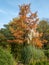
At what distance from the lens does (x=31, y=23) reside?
1152 inches

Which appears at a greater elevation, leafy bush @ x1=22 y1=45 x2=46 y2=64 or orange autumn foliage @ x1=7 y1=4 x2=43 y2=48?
orange autumn foliage @ x1=7 y1=4 x2=43 y2=48

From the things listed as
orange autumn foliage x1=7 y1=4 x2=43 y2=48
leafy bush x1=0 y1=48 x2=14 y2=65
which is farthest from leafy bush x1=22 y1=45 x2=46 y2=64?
orange autumn foliage x1=7 y1=4 x2=43 y2=48

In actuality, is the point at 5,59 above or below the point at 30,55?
below

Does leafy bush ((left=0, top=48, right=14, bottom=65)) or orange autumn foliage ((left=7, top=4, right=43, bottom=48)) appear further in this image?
orange autumn foliage ((left=7, top=4, right=43, bottom=48))

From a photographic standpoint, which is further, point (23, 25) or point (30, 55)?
point (23, 25)

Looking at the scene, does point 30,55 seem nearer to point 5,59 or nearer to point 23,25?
point 5,59

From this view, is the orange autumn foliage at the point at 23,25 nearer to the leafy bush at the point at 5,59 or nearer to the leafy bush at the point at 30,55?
the leafy bush at the point at 30,55

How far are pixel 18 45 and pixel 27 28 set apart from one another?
3369 millimetres

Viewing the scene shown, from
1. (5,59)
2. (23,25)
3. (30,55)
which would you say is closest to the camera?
(5,59)

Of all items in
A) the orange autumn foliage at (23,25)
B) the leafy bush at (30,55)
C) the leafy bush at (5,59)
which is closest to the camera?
the leafy bush at (5,59)

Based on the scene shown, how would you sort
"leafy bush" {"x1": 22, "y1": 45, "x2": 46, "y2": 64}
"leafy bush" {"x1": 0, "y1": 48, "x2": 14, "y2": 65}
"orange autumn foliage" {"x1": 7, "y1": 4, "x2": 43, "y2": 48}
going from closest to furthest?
"leafy bush" {"x1": 0, "y1": 48, "x2": 14, "y2": 65}
"leafy bush" {"x1": 22, "y1": 45, "x2": 46, "y2": 64}
"orange autumn foliage" {"x1": 7, "y1": 4, "x2": 43, "y2": 48}

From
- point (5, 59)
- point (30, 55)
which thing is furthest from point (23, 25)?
point (5, 59)

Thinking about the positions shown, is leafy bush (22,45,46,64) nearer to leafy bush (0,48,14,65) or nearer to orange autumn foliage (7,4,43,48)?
leafy bush (0,48,14,65)

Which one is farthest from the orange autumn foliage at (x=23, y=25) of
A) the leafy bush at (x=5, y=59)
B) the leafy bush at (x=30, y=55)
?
the leafy bush at (x=5, y=59)
